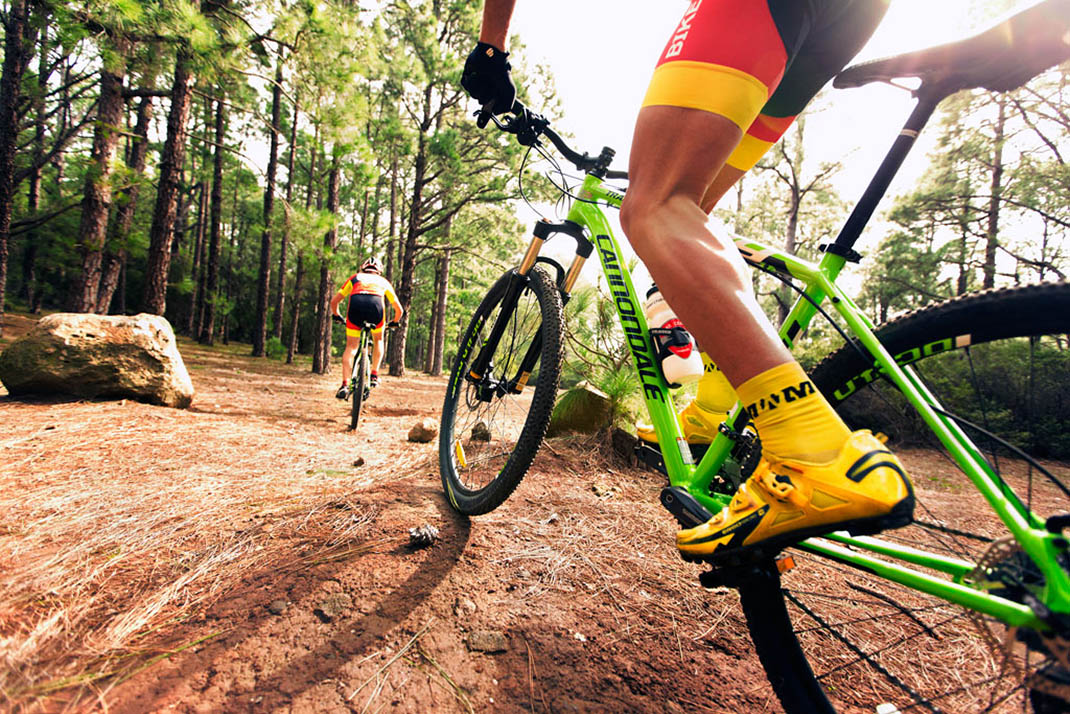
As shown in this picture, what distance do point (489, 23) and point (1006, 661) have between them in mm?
1863

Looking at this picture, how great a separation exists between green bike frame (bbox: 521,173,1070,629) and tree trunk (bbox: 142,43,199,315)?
21.8ft

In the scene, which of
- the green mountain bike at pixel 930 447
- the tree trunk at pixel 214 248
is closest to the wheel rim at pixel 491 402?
the green mountain bike at pixel 930 447

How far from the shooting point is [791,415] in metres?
0.83

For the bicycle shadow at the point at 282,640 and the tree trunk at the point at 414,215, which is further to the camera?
the tree trunk at the point at 414,215

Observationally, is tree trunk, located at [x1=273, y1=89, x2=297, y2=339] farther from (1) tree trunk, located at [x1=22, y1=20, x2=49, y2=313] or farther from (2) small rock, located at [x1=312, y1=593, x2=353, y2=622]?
(2) small rock, located at [x1=312, y1=593, x2=353, y2=622]

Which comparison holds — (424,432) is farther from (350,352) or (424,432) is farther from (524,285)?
(350,352)

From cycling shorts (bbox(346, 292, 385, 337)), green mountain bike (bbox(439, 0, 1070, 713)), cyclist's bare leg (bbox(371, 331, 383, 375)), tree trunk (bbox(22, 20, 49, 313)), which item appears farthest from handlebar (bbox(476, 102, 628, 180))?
tree trunk (bbox(22, 20, 49, 313))

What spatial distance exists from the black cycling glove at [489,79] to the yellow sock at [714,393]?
1.15m

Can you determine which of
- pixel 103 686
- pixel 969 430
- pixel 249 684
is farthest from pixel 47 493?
pixel 969 430

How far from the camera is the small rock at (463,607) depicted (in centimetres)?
119

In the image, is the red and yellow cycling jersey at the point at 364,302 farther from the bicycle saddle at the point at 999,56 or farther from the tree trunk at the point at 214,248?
the tree trunk at the point at 214,248

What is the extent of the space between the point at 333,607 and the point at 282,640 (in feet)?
0.46

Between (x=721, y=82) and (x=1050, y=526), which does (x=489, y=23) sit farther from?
(x=1050, y=526)

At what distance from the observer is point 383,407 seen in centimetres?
615
